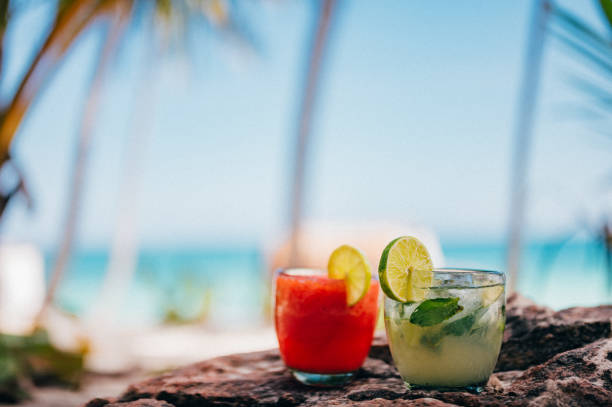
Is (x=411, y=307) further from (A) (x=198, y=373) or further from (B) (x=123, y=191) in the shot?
(B) (x=123, y=191)

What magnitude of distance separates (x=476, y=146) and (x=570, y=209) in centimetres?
3802

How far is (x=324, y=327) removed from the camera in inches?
45.5

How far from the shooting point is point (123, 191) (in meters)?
7.54

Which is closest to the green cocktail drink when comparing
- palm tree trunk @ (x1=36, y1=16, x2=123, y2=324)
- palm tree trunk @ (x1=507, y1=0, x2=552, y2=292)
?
palm tree trunk @ (x1=507, y1=0, x2=552, y2=292)

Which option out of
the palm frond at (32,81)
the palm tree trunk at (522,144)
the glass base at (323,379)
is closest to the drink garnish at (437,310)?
the glass base at (323,379)

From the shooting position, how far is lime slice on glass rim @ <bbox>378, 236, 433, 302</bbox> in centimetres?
98

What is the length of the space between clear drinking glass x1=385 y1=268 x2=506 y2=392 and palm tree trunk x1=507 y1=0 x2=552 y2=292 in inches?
112

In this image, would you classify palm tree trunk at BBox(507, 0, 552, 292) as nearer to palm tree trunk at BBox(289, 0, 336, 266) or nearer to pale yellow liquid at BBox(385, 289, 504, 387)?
palm tree trunk at BBox(289, 0, 336, 266)

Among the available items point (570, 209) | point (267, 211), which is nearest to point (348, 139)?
point (267, 211)

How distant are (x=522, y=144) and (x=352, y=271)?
3027mm

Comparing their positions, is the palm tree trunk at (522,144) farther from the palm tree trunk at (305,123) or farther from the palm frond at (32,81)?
the palm frond at (32,81)

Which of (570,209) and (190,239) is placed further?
(190,239)

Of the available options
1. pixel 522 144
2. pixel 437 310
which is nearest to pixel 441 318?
pixel 437 310

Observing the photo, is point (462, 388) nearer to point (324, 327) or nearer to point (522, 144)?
point (324, 327)
